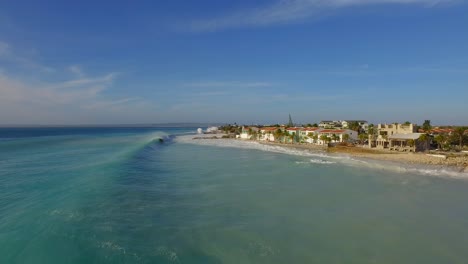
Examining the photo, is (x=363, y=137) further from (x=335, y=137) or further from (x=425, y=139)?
(x=425, y=139)

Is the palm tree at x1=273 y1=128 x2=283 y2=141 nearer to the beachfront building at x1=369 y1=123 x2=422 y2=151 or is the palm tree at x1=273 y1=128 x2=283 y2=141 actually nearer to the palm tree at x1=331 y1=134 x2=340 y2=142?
the palm tree at x1=331 y1=134 x2=340 y2=142

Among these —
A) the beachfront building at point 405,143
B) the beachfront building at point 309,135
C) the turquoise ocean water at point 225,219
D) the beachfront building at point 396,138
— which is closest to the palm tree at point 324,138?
the beachfront building at point 309,135

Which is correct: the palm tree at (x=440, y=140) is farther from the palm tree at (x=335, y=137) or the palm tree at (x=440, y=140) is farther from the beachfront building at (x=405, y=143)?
the palm tree at (x=335, y=137)

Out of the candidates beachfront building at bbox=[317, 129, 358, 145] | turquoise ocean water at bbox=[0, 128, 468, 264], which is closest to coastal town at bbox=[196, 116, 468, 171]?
beachfront building at bbox=[317, 129, 358, 145]

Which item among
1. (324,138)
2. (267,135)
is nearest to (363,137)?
(324,138)

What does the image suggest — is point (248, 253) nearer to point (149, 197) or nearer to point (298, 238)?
point (298, 238)

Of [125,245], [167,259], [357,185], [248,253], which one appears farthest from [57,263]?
[357,185]
